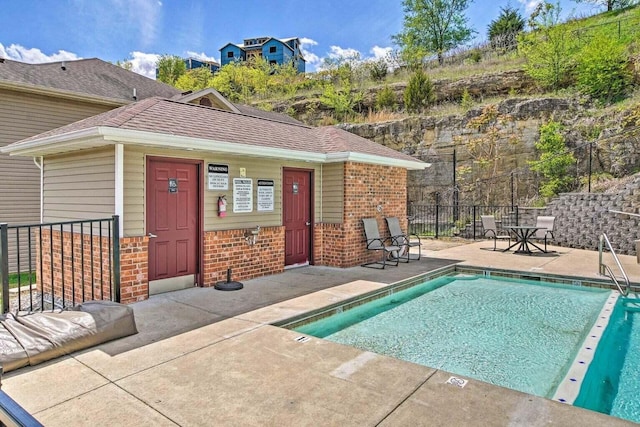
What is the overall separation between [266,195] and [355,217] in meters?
2.24

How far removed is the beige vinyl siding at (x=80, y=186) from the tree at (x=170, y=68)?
99.9 feet

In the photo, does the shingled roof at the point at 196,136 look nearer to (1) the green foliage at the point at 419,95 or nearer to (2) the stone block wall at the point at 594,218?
(2) the stone block wall at the point at 594,218

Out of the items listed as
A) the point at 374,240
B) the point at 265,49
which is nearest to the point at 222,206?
the point at 374,240

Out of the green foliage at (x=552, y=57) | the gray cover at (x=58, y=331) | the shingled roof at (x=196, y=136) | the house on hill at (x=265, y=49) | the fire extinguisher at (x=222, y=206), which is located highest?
the house on hill at (x=265, y=49)

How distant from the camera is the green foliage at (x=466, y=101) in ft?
64.3

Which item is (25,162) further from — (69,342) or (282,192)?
(69,342)

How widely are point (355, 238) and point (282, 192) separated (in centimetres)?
200

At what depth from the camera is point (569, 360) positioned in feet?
13.3

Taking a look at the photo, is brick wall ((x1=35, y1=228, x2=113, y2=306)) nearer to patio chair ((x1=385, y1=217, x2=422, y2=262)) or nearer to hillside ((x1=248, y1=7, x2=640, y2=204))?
patio chair ((x1=385, y1=217, x2=422, y2=262))

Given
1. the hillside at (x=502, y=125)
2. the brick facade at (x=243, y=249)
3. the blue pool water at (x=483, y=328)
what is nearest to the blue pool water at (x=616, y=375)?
the blue pool water at (x=483, y=328)

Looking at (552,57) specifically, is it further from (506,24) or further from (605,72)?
(506,24)

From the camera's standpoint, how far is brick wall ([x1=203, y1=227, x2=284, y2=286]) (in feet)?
21.8

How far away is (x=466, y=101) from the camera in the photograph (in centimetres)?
2008

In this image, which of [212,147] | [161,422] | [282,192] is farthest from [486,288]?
[161,422]
